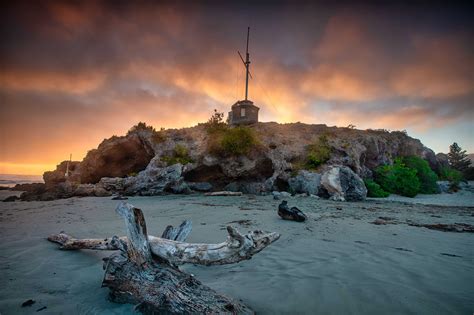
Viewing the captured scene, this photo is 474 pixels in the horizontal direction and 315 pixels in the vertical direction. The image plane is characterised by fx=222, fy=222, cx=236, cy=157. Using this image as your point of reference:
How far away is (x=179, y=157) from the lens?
624 inches

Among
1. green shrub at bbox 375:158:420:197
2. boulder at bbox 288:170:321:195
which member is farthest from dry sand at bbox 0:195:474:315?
green shrub at bbox 375:158:420:197

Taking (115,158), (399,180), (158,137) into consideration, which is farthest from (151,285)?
(115,158)

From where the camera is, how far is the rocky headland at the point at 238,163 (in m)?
12.8

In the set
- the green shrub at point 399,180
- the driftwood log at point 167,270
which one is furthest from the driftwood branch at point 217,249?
the green shrub at point 399,180

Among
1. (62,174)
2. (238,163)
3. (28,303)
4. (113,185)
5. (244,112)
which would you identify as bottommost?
(28,303)

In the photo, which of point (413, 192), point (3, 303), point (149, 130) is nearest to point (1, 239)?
point (3, 303)

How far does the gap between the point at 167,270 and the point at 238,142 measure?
13931 millimetres

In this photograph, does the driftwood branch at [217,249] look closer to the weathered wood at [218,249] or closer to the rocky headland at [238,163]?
the weathered wood at [218,249]

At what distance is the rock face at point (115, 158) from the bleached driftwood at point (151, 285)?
1611cm

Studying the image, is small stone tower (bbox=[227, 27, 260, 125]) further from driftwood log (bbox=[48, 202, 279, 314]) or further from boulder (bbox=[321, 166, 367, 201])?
driftwood log (bbox=[48, 202, 279, 314])

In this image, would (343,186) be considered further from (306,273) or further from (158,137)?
(158,137)

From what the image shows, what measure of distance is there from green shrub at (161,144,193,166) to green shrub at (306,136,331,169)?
844 cm

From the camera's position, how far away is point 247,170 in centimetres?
1569

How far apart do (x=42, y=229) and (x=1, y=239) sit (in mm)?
800
